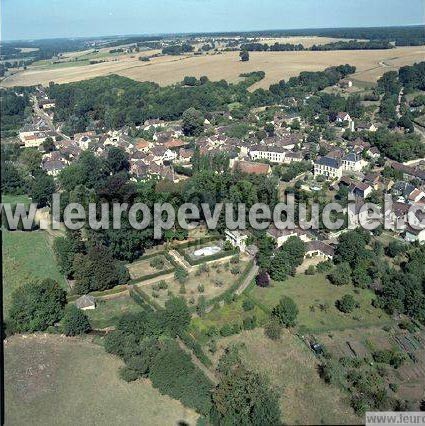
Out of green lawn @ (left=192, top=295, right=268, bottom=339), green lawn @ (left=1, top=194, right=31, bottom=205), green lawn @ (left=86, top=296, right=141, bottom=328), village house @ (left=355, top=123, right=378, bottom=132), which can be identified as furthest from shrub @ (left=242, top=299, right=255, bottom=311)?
village house @ (left=355, top=123, right=378, bottom=132)

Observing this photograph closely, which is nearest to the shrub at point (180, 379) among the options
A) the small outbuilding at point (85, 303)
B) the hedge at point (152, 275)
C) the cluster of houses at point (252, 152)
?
the small outbuilding at point (85, 303)

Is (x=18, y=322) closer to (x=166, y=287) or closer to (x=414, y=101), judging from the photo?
(x=166, y=287)

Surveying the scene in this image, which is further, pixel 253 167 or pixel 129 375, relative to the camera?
pixel 253 167

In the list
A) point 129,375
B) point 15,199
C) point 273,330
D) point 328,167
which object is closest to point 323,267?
point 273,330

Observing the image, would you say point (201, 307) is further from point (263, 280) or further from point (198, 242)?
point (198, 242)

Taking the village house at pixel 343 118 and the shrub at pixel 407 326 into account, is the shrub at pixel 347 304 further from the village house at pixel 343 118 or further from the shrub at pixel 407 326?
the village house at pixel 343 118
